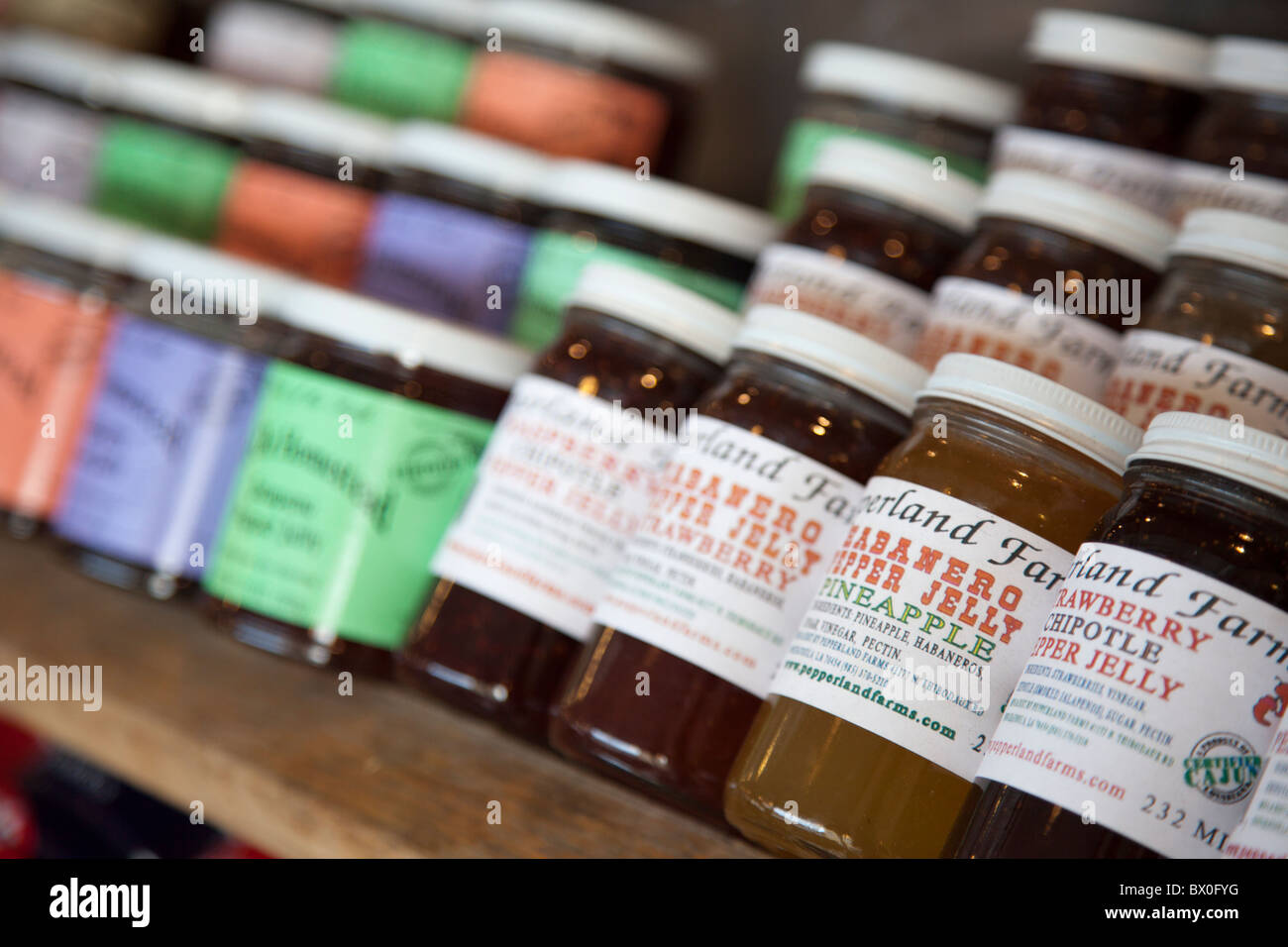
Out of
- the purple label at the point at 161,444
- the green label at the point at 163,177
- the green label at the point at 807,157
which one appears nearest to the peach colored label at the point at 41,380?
the purple label at the point at 161,444

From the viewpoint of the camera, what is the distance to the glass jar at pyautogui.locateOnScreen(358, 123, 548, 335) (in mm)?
826

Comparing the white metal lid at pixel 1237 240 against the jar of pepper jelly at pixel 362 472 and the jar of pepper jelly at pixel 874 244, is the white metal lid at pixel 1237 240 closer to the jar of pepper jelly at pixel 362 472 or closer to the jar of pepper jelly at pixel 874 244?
the jar of pepper jelly at pixel 874 244

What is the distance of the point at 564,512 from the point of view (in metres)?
0.66

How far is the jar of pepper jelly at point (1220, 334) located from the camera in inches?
21.0

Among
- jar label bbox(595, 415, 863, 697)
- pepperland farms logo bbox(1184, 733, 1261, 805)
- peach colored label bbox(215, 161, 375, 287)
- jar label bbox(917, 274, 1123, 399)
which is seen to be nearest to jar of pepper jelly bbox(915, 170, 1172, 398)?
jar label bbox(917, 274, 1123, 399)

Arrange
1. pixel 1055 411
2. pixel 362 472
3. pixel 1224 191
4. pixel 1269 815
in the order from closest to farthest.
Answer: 1. pixel 1269 815
2. pixel 1055 411
3. pixel 1224 191
4. pixel 362 472

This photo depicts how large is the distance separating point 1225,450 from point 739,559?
0.21 metres

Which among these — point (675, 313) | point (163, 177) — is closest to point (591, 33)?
point (675, 313)

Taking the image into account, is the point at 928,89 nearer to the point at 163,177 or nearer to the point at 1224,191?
the point at 1224,191

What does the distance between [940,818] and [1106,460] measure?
16 cm

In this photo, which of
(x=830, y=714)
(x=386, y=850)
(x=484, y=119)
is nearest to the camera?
(x=830, y=714)
